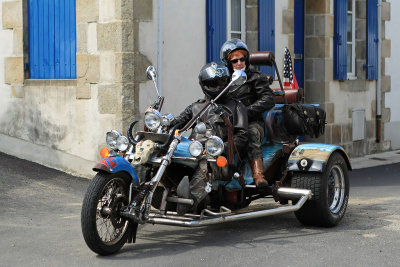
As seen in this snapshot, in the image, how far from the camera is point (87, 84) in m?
10.2

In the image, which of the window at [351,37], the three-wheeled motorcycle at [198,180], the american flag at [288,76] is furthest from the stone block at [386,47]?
the three-wheeled motorcycle at [198,180]

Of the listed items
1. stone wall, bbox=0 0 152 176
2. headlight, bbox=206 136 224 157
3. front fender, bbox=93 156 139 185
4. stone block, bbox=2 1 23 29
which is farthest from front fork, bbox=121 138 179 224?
stone block, bbox=2 1 23 29

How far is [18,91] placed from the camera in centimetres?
1116

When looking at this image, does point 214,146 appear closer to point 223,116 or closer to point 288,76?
point 223,116

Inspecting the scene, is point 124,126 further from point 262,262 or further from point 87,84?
point 262,262

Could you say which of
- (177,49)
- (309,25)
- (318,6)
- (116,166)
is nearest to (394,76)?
(309,25)

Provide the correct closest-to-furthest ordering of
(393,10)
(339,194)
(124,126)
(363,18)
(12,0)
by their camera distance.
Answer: (339,194), (124,126), (12,0), (363,18), (393,10)

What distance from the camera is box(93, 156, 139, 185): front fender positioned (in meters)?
5.68

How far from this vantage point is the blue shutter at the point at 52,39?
10.6 metres

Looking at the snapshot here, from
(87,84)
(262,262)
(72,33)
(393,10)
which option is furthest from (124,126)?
(393,10)

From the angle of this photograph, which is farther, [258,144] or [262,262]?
[258,144]

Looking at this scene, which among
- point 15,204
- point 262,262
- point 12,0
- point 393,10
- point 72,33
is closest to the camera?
point 262,262

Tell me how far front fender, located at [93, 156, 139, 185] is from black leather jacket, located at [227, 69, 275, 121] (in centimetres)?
139

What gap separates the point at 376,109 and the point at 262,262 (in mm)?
10569
